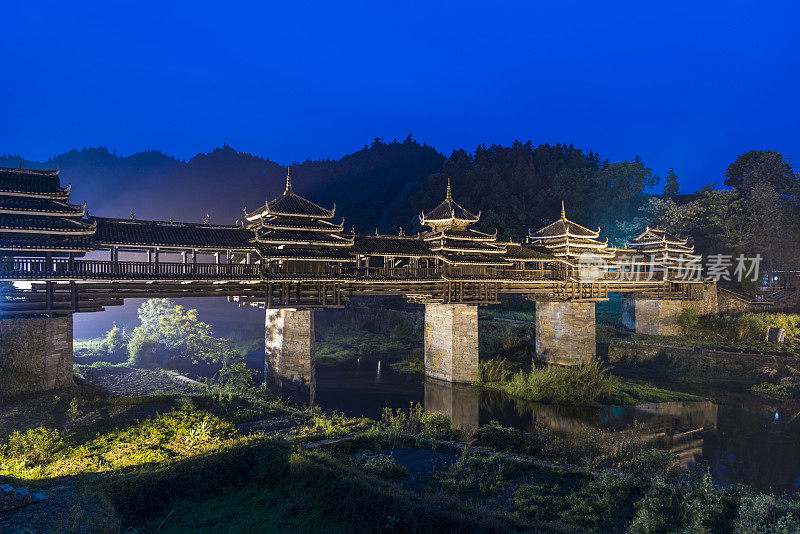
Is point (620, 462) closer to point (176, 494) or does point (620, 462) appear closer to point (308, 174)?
point (176, 494)

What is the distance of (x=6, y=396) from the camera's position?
17828 millimetres

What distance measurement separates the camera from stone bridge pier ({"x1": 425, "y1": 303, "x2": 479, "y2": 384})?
1116 inches

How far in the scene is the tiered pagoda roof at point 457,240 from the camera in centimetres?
2772

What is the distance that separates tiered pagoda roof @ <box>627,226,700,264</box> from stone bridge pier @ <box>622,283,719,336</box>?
3.24 m

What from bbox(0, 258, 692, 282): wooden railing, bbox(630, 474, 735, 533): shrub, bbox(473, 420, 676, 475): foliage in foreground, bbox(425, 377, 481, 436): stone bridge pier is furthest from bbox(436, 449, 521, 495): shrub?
bbox(0, 258, 692, 282): wooden railing

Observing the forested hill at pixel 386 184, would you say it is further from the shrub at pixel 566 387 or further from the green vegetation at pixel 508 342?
the shrub at pixel 566 387

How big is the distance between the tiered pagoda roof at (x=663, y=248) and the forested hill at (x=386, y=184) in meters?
17.7

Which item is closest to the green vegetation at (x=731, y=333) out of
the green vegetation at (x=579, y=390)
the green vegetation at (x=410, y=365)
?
the green vegetation at (x=579, y=390)

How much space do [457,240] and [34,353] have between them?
2168cm

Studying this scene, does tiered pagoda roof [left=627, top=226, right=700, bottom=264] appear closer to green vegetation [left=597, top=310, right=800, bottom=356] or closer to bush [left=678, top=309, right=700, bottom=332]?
bush [left=678, top=309, right=700, bottom=332]

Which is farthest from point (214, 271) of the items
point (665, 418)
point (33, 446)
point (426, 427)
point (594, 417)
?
point (665, 418)

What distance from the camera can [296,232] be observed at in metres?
22.9

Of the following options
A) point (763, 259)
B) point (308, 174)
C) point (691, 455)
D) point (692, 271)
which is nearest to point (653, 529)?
point (691, 455)

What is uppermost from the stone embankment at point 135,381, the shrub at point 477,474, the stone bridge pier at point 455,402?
the shrub at point 477,474
